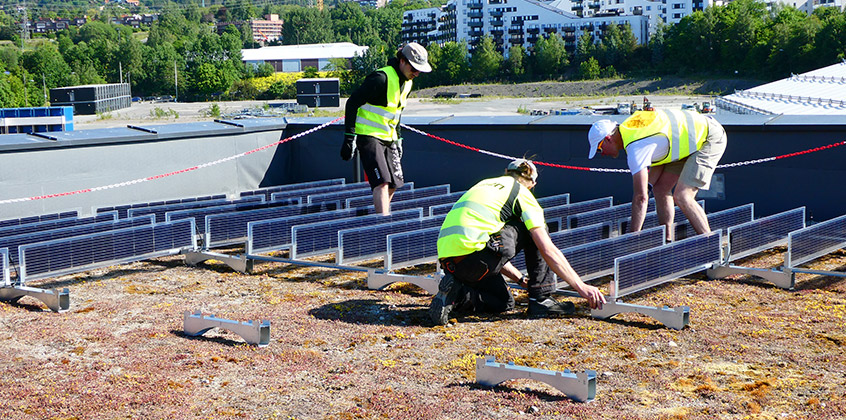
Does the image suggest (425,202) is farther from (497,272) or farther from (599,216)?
(497,272)

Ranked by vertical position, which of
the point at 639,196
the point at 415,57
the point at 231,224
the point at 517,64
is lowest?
the point at 231,224

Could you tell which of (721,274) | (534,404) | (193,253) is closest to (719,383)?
(534,404)

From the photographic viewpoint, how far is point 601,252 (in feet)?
25.0

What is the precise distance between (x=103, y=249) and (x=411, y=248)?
8.78 ft

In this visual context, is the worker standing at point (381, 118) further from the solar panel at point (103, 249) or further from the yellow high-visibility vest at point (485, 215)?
the yellow high-visibility vest at point (485, 215)

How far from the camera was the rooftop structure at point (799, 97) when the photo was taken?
24.2m

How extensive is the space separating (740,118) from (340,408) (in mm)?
8107

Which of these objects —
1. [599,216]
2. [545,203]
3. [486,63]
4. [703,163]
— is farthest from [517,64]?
[703,163]

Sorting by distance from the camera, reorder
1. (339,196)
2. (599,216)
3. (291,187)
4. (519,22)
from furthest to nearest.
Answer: (519,22), (291,187), (339,196), (599,216)

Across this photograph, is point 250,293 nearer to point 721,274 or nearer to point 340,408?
point 340,408

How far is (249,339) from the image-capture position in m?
6.20

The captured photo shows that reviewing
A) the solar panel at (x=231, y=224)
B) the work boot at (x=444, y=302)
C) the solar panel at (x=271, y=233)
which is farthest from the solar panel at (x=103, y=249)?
the work boot at (x=444, y=302)

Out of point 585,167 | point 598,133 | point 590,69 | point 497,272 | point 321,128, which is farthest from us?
point 590,69

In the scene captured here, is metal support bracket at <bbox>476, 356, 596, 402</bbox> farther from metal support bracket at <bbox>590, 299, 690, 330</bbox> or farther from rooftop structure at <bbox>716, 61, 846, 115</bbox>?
rooftop structure at <bbox>716, 61, 846, 115</bbox>
